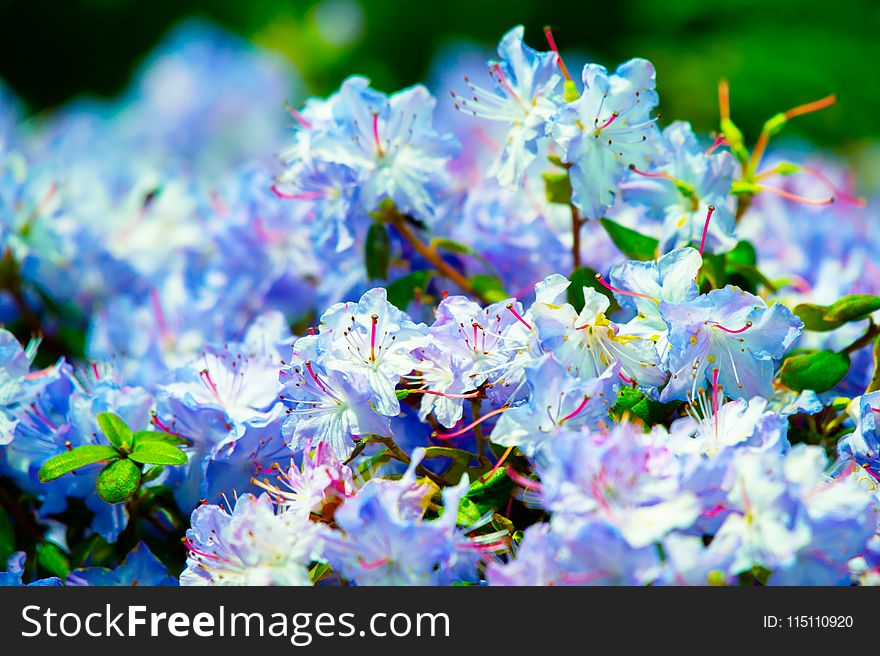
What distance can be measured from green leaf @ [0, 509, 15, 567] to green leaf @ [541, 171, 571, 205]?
76cm

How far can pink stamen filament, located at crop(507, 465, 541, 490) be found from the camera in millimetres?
932

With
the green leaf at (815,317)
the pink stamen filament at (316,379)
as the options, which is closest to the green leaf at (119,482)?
the pink stamen filament at (316,379)

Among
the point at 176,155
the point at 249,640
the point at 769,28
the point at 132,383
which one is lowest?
the point at 249,640

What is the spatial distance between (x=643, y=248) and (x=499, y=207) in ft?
→ 1.03

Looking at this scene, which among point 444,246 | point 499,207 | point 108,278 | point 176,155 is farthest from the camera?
point 176,155

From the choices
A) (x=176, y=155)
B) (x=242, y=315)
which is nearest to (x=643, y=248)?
(x=242, y=315)

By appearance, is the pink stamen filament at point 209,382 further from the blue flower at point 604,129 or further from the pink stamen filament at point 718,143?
the pink stamen filament at point 718,143

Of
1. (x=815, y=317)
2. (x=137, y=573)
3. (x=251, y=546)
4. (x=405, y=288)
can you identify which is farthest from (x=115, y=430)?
(x=815, y=317)

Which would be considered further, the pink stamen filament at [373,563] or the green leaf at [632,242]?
the green leaf at [632,242]

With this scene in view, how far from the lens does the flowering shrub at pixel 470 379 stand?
0.84m

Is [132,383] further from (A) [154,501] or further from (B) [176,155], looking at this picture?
(B) [176,155]

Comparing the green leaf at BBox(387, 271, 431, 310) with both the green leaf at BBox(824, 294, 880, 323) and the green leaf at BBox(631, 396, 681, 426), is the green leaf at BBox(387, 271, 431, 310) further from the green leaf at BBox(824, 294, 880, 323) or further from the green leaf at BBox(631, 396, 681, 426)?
the green leaf at BBox(824, 294, 880, 323)

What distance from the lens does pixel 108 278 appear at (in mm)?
1712

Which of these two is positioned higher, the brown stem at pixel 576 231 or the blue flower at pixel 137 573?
the brown stem at pixel 576 231
